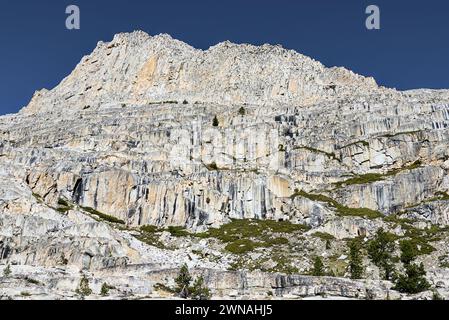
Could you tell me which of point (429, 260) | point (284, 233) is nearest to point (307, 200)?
point (284, 233)

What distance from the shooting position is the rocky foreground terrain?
8225 cm

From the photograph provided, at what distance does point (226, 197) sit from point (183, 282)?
6468cm

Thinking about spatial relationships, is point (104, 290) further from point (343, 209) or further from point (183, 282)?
point (343, 209)

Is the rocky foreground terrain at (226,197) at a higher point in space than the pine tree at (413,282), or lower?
higher

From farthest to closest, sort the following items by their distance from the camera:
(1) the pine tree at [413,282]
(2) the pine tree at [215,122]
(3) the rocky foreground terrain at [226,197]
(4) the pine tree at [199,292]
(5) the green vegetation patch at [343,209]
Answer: (2) the pine tree at [215,122] → (5) the green vegetation patch at [343,209] → (3) the rocky foreground terrain at [226,197] → (4) the pine tree at [199,292] → (1) the pine tree at [413,282]

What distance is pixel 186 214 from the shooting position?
136000 mm

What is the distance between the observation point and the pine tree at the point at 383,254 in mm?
88225

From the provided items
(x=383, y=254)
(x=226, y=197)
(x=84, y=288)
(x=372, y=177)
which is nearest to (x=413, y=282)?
(x=383, y=254)

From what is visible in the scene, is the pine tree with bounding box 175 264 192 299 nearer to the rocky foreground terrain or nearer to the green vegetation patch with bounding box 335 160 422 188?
the rocky foreground terrain

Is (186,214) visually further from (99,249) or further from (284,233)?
(99,249)

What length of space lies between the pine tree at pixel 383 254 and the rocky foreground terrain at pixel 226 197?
1.92 meters

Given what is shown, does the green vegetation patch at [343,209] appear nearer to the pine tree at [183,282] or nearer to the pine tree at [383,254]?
the pine tree at [383,254]

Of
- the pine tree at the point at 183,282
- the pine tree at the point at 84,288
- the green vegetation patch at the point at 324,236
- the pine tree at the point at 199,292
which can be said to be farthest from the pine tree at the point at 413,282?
the pine tree at the point at 84,288

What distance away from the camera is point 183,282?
77.1 meters
